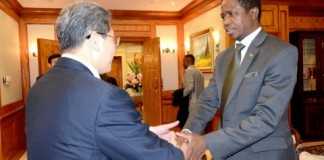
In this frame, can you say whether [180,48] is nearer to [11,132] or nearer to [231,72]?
[11,132]

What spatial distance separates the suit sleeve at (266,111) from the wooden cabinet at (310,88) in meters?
4.84

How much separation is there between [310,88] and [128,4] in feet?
12.3

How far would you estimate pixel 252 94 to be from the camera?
1438mm

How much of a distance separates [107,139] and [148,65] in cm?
666

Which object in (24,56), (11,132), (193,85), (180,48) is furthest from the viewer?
(180,48)

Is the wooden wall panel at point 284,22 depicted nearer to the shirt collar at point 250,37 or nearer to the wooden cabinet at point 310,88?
the wooden cabinet at point 310,88

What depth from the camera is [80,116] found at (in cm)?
94

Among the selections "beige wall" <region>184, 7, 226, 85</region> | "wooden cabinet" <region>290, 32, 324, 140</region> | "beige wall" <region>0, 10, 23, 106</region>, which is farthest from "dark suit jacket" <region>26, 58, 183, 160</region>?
"wooden cabinet" <region>290, 32, 324, 140</region>

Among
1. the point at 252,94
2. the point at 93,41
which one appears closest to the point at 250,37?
the point at 252,94

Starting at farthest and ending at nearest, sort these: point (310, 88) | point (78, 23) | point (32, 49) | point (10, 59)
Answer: point (32, 49)
point (310, 88)
point (10, 59)
point (78, 23)

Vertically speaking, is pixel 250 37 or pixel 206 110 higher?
pixel 250 37

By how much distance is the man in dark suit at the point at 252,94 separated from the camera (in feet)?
4.58

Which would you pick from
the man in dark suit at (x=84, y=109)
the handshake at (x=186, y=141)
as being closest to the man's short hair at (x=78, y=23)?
the man in dark suit at (x=84, y=109)

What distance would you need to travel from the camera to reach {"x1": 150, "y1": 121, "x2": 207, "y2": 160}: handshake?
1378 mm
